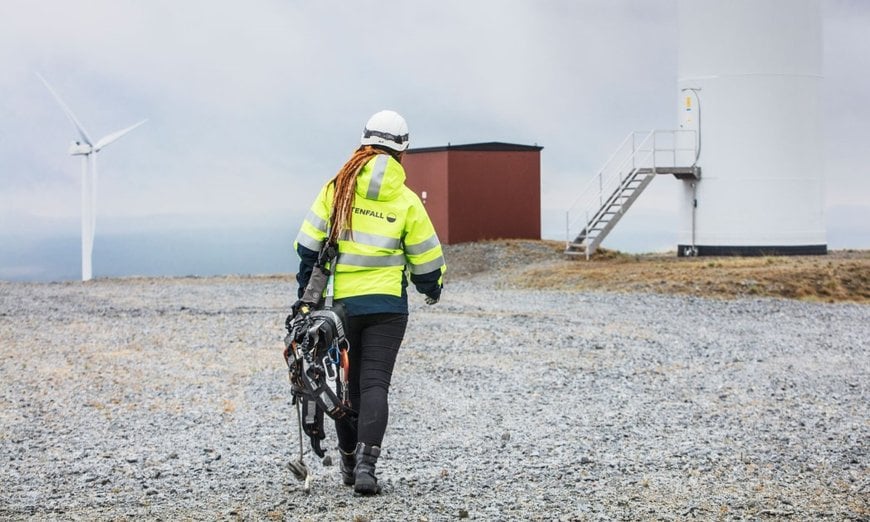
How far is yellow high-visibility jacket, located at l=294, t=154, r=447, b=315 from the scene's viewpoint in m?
6.20

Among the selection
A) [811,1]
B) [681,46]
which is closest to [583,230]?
[681,46]

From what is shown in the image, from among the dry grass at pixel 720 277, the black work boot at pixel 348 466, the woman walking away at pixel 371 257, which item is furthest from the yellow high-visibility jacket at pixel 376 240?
the dry grass at pixel 720 277

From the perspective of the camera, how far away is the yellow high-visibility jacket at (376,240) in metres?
6.20

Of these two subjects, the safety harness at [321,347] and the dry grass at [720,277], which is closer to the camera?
the safety harness at [321,347]

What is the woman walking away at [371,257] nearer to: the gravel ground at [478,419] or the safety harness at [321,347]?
the safety harness at [321,347]

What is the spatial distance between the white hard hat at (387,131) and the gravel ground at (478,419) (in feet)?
6.70

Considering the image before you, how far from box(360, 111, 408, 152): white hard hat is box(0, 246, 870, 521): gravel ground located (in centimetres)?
204

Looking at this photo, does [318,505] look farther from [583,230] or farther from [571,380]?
[583,230]

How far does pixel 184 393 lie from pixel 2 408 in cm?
162

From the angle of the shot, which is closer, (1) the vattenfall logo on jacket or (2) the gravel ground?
(1) the vattenfall logo on jacket

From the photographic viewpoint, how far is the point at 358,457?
6273 mm

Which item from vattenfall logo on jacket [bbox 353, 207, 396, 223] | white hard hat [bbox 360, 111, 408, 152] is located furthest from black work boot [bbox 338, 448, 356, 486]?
white hard hat [bbox 360, 111, 408, 152]

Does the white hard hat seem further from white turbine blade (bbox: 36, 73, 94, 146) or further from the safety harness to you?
white turbine blade (bbox: 36, 73, 94, 146)

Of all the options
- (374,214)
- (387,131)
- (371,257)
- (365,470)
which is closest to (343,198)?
(374,214)
